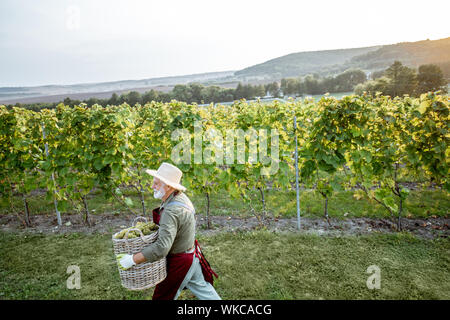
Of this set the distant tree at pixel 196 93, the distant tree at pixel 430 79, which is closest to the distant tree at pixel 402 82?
the distant tree at pixel 430 79

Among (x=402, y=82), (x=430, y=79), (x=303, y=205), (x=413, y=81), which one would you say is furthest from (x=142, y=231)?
(x=430, y=79)

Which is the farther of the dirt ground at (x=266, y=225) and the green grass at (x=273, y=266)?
the dirt ground at (x=266, y=225)

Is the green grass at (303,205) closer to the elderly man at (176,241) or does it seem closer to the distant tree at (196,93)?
the elderly man at (176,241)

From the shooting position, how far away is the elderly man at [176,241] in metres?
2.62

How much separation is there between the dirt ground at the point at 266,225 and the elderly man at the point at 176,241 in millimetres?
2705

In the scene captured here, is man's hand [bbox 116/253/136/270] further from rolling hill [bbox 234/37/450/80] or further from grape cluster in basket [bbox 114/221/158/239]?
rolling hill [bbox 234/37/450/80]

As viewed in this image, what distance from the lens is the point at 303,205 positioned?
271 inches

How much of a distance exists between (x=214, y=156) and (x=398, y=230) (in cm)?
388

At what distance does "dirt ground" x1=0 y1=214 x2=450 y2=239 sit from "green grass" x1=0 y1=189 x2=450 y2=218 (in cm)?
28

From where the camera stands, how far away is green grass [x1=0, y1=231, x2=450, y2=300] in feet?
12.4

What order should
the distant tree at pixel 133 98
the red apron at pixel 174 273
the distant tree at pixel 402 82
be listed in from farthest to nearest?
the distant tree at pixel 402 82, the distant tree at pixel 133 98, the red apron at pixel 174 273

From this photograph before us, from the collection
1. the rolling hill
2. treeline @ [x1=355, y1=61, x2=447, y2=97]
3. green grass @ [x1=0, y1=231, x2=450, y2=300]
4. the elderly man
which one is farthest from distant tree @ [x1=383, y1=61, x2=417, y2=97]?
the elderly man
